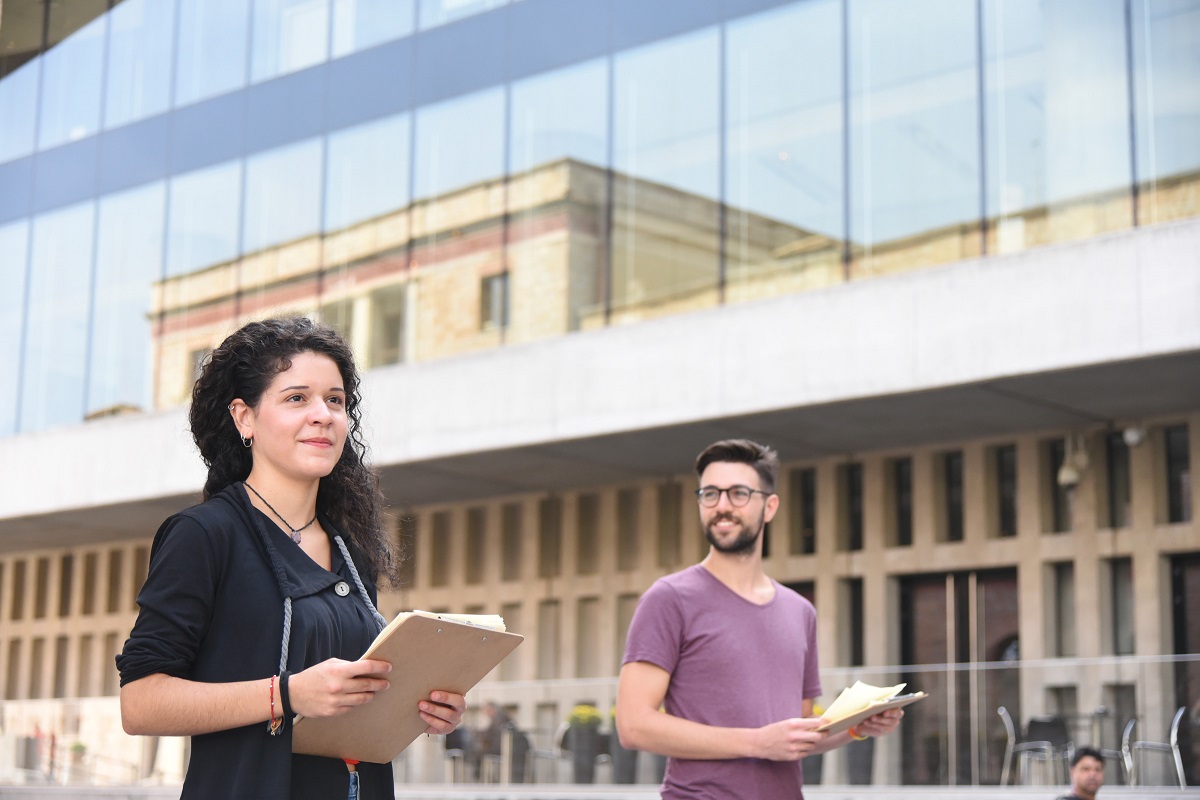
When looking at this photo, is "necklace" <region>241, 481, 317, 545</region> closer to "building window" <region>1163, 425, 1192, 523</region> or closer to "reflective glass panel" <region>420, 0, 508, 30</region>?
"building window" <region>1163, 425, 1192, 523</region>

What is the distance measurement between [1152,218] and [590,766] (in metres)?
7.21

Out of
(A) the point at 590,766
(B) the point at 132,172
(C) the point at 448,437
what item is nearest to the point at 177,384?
(B) the point at 132,172

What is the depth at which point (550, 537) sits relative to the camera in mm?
21172

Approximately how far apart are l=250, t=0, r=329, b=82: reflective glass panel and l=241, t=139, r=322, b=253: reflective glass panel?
116cm

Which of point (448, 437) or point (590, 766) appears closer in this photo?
point (590, 766)

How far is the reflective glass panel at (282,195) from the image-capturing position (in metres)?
20.8

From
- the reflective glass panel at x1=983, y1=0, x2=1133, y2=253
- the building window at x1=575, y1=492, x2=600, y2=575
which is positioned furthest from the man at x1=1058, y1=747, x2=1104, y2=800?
the building window at x1=575, y1=492, x2=600, y2=575

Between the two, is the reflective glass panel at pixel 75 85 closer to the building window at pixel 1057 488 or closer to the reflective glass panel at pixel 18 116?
the reflective glass panel at pixel 18 116

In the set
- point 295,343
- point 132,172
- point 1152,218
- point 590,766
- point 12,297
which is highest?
point 132,172

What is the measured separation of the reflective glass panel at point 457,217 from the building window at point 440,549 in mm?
3967

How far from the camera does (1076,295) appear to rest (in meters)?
14.0

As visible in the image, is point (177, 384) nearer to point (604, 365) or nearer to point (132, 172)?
point (132, 172)

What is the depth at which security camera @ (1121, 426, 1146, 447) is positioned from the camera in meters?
16.1

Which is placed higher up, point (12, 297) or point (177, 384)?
point (12, 297)
